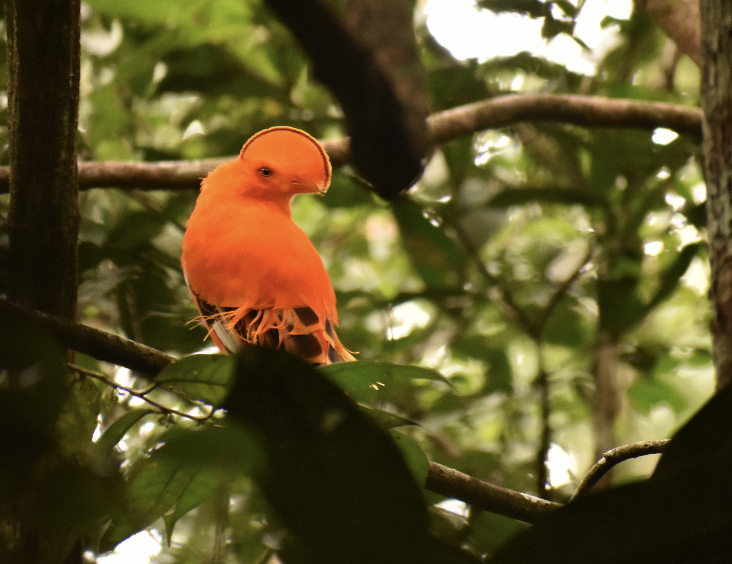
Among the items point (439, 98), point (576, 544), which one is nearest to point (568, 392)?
point (439, 98)

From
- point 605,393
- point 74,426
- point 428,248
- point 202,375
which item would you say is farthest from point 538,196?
point 74,426

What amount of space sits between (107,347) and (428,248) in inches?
50.2

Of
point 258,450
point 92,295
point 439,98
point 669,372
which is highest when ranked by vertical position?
point 439,98

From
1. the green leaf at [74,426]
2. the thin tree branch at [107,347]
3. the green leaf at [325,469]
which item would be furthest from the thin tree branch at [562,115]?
the green leaf at [325,469]

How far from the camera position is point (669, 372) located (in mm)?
2123

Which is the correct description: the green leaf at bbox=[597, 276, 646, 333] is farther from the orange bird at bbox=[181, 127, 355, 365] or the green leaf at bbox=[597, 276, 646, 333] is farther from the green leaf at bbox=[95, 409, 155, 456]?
the green leaf at bbox=[95, 409, 155, 456]

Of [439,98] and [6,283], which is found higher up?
[439,98]

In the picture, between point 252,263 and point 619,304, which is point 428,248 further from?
point 252,263

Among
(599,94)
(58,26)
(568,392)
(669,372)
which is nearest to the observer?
(58,26)

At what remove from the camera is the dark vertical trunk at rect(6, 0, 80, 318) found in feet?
2.23

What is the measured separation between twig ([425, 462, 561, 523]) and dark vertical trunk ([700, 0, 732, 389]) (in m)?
0.34

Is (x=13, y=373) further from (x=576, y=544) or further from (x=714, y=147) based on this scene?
(x=714, y=147)

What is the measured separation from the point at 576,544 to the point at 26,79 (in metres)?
→ 0.68

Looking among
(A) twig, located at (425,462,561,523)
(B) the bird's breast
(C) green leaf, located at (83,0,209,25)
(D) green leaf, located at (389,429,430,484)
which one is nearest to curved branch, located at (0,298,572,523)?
(A) twig, located at (425,462,561,523)
